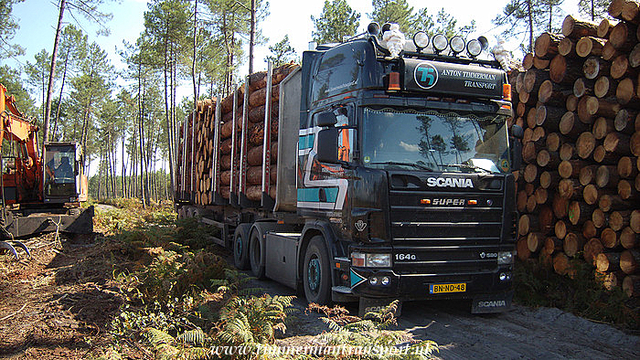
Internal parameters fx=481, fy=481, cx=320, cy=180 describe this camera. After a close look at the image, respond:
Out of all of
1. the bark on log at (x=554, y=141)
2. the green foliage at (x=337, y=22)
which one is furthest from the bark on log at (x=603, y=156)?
the green foliage at (x=337, y=22)

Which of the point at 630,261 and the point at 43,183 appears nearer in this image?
the point at 630,261

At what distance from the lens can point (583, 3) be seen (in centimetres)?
1980

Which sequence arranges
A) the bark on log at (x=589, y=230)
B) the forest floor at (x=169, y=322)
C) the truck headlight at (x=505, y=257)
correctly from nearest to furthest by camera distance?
the forest floor at (x=169, y=322), the truck headlight at (x=505, y=257), the bark on log at (x=589, y=230)

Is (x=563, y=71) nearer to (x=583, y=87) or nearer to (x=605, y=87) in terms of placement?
(x=583, y=87)

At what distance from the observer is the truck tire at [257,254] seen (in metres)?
8.75

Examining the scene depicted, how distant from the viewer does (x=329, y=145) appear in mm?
5836

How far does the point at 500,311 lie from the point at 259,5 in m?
24.4

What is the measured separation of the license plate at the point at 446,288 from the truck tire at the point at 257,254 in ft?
12.5

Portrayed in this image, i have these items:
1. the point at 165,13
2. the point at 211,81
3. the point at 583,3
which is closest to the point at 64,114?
the point at 211,81

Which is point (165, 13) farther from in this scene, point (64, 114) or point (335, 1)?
point (64, 114)

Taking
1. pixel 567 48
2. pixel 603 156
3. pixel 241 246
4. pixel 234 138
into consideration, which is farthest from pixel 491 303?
pixel 234 138

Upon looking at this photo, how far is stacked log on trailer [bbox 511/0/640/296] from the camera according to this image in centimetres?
669

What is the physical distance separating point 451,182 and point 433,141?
0.56m

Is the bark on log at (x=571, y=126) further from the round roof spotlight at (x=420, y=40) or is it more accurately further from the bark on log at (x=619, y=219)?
the round roof spotlight at (x=420, y=40)
